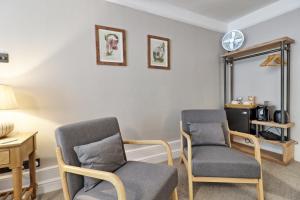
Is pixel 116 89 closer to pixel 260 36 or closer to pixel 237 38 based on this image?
pixel 237 38

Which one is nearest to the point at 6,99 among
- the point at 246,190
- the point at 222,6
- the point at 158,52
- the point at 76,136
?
the point at 76,136

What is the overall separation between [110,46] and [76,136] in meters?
1.27

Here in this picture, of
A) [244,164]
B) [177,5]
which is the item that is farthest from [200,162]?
[177,5]

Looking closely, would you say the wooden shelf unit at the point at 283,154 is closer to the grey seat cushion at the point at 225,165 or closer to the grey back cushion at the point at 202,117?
the grey back cushion at the point at 202,117

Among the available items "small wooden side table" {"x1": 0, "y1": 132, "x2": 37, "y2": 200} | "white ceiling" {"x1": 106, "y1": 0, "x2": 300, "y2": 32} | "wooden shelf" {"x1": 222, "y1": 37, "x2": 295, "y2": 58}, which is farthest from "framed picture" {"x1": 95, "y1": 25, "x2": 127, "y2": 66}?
"wooden shelf" {"x1": 222, "y1": 37, "x2": 295, "y2": 58}

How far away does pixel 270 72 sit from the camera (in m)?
2.63

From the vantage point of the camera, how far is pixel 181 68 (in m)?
2.75

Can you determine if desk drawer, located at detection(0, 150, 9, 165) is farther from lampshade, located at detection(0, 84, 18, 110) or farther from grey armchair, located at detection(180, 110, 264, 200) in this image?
grey armchair, located at detection(180, 110, 264, 200)

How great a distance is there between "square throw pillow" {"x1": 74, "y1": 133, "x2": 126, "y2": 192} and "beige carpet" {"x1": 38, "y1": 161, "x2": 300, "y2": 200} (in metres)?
0.79

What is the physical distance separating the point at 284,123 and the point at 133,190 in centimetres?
225

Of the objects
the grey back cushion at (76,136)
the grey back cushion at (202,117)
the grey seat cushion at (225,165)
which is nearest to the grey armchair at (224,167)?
the grey seat cushion at (225,165)

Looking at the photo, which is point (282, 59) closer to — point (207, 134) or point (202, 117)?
point (202, 117)

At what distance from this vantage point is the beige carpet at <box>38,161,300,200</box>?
1664 mm

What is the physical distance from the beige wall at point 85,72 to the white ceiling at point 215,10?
119mm
